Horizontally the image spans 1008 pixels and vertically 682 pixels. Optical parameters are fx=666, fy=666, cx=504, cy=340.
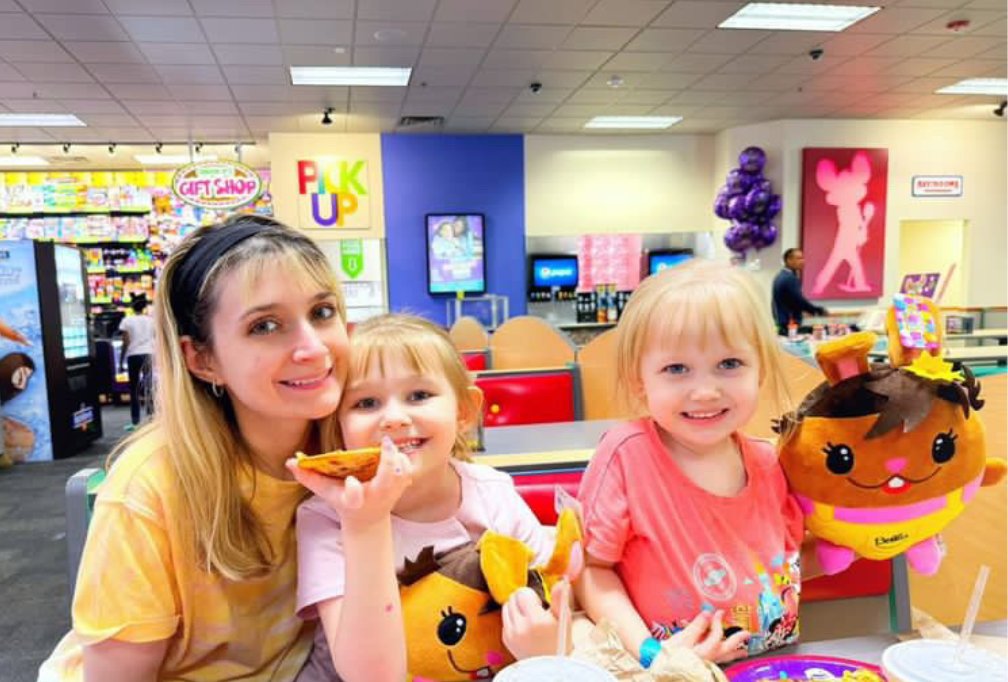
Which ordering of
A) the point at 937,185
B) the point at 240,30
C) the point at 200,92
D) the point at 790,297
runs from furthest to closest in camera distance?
the point at 937,185
the point at 790,297
the point at 200,92
the point at 240,30

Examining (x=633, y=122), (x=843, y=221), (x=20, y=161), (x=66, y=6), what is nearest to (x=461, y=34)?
(x=66, y=6)

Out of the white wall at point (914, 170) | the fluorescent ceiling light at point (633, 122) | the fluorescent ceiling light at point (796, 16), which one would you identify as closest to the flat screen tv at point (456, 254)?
the fluorescent ceiling light at point (633, 122)

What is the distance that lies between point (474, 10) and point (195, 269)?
459 centimetres

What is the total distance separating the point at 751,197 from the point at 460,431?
8397 millimetres

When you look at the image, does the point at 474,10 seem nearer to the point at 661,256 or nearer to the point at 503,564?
the point at 503,564

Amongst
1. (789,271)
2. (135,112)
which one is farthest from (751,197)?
(135,112)

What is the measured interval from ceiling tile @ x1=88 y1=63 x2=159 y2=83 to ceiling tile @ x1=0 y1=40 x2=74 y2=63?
29 centimetres

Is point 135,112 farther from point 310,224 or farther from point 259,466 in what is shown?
point 259,466

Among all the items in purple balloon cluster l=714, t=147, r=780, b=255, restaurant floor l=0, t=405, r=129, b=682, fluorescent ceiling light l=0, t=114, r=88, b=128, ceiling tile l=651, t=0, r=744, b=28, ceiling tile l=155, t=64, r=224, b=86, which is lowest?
restaurant floor l=0, t=405, r=129, b=682

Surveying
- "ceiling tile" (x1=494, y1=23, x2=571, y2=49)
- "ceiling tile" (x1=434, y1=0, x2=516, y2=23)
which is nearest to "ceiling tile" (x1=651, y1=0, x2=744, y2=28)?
"ceiling tile" (x1=494, y1=23, x2=571, y2=49)

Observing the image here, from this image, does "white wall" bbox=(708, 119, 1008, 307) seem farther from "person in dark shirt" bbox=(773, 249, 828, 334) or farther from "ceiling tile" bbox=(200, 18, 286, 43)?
"ceiling tile" bbox=(200, 18, 286, 43)

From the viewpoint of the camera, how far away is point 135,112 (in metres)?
7.66

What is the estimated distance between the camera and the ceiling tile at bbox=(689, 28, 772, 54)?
566 centimetres

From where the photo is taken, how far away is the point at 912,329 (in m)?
1.15
